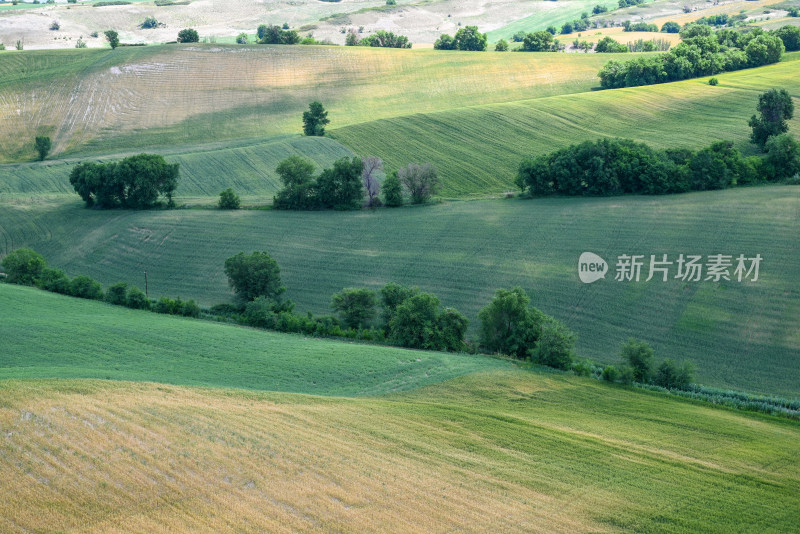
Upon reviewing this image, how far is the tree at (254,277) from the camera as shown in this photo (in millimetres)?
57375

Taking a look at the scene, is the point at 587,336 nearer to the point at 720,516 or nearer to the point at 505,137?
the point at 720,516

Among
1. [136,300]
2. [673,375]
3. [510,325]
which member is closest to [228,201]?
[136,300]

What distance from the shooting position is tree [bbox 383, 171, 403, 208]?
75.2 meters

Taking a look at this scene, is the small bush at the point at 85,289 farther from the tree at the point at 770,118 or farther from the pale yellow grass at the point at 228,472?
the tree at the point at 770,118

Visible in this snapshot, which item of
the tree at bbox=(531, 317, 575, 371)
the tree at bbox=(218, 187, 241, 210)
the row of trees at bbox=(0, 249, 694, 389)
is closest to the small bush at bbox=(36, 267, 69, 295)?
the row of trees at bbox=(0, 249, 694, 389)

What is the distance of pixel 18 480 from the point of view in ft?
79.0

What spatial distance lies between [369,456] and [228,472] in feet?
17.8

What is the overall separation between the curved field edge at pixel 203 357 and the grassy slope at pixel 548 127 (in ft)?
126

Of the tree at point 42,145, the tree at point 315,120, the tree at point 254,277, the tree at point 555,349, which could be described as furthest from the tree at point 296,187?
the tree at point 42,145

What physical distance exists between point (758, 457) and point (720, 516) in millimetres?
6812

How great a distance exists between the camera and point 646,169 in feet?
235

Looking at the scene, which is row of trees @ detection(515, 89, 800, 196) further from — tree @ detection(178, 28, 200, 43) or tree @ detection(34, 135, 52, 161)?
tree @ detection(178, 28, 200, 43)

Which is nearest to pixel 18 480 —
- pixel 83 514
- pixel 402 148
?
pixel 83 514

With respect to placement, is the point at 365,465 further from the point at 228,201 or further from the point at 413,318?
the point at 228,201
